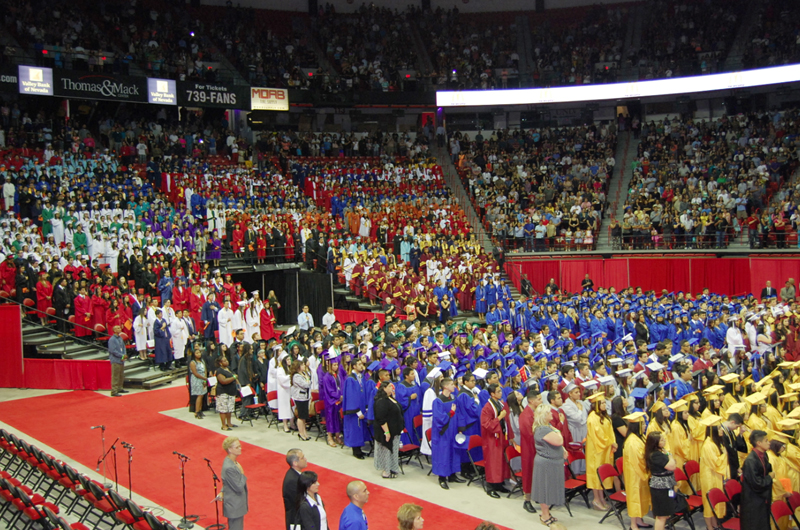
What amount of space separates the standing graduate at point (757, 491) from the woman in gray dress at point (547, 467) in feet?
7.24

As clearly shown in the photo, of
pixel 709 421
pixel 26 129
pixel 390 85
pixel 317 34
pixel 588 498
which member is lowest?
pixel 588 498

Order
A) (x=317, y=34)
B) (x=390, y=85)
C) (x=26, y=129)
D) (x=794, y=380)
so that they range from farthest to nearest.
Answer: (x=317, y=34) → (x=390, y=85) → (x=26, y=129) → (x=794, y=380)

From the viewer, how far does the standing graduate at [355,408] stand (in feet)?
40.7

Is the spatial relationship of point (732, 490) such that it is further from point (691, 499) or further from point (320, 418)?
point (320, 418)

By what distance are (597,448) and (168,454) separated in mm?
7778

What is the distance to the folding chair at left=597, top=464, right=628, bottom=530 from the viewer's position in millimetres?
9328

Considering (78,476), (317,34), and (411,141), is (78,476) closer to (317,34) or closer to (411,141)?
(411,141)

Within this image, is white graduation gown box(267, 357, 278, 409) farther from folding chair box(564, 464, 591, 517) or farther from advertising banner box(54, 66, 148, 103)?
advertising banner box(54, 66, 148, 103)

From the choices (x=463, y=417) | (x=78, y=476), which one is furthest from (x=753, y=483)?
(x=78, y=476)

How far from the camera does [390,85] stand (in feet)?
133

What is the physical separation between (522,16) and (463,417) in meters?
40.0

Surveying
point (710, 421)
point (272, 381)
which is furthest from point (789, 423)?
point (272, 381)

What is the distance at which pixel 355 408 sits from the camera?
1241 cm

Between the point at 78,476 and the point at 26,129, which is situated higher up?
the point at 26,129
